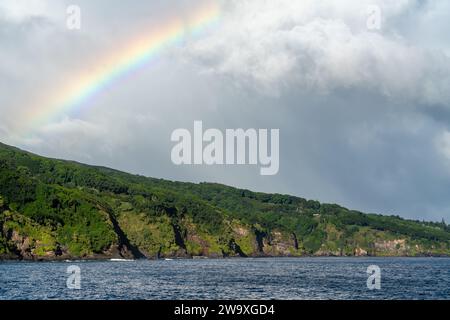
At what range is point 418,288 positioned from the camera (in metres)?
125

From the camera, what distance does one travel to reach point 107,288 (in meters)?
114

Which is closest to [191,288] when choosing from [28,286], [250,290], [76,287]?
[250,290]

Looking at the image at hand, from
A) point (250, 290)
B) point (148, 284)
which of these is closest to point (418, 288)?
point (250, 290)
